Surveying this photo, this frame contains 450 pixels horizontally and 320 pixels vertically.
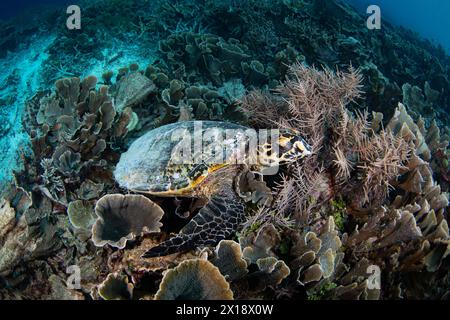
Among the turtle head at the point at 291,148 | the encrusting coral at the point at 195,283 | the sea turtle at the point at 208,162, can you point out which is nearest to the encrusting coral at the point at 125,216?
the sea turtle at the point at 208,162

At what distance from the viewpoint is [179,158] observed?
2.98 m

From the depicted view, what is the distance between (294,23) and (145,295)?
320 inches

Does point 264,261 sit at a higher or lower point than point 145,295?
higher

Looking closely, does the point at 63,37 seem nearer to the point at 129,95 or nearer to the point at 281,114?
the point at 129,95

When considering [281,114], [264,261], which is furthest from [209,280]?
[281,114]

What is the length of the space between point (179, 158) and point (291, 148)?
3.59 ft

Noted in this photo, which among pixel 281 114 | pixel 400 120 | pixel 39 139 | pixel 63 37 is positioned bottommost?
pixel 63 37

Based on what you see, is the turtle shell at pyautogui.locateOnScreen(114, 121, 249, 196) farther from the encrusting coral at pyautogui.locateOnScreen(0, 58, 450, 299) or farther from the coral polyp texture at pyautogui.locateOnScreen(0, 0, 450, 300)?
the encrusting coral at pyautogui.locateOnScreen(0, 58, 450, 299)

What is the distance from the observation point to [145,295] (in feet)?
7.16

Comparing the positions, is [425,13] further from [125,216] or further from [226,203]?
[125,216]

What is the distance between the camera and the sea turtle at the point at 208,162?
2.79 m

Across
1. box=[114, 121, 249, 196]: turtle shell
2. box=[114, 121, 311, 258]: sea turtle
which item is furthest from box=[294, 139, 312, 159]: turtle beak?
box=[114, 121, 249, 196]: turtle shell

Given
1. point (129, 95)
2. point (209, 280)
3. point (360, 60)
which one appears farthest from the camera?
point (360, 60)
